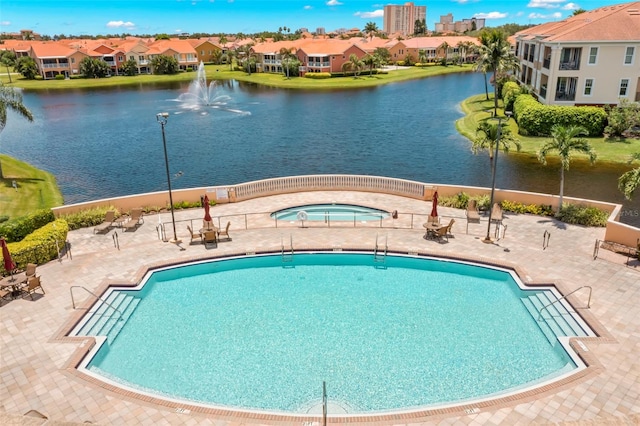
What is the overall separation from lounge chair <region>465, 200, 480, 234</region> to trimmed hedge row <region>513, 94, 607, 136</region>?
26.2 metres

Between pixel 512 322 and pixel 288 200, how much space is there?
15.4 metres

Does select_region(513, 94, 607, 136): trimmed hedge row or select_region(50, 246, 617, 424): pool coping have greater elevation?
select_region(513, 94, 607, 136): trimmed hedge row

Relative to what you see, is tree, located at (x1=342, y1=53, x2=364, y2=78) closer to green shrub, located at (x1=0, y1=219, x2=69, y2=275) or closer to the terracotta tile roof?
the terracotta tile roof

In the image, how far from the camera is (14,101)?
37.6 metres

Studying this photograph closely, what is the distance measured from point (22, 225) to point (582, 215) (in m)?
28.1

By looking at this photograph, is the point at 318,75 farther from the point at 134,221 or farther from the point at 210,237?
the point at 210,237

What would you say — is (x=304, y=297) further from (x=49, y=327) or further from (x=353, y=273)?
(x=49, y=327)

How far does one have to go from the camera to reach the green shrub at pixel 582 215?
24719 millimetres

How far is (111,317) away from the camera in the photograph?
1841cm

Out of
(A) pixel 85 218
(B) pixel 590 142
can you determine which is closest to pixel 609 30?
(B) pixel 590 142

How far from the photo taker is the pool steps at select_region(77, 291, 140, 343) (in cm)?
1736

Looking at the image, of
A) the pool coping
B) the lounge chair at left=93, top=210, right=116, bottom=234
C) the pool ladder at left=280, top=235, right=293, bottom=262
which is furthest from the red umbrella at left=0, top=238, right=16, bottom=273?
the pool ladder at left=280, top=235, right=293, bottom=262

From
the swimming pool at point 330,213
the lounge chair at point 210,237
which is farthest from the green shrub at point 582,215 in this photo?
the lounge chair at point 210,237

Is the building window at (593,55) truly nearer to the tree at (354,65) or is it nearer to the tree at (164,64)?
the tree at (354,65)
